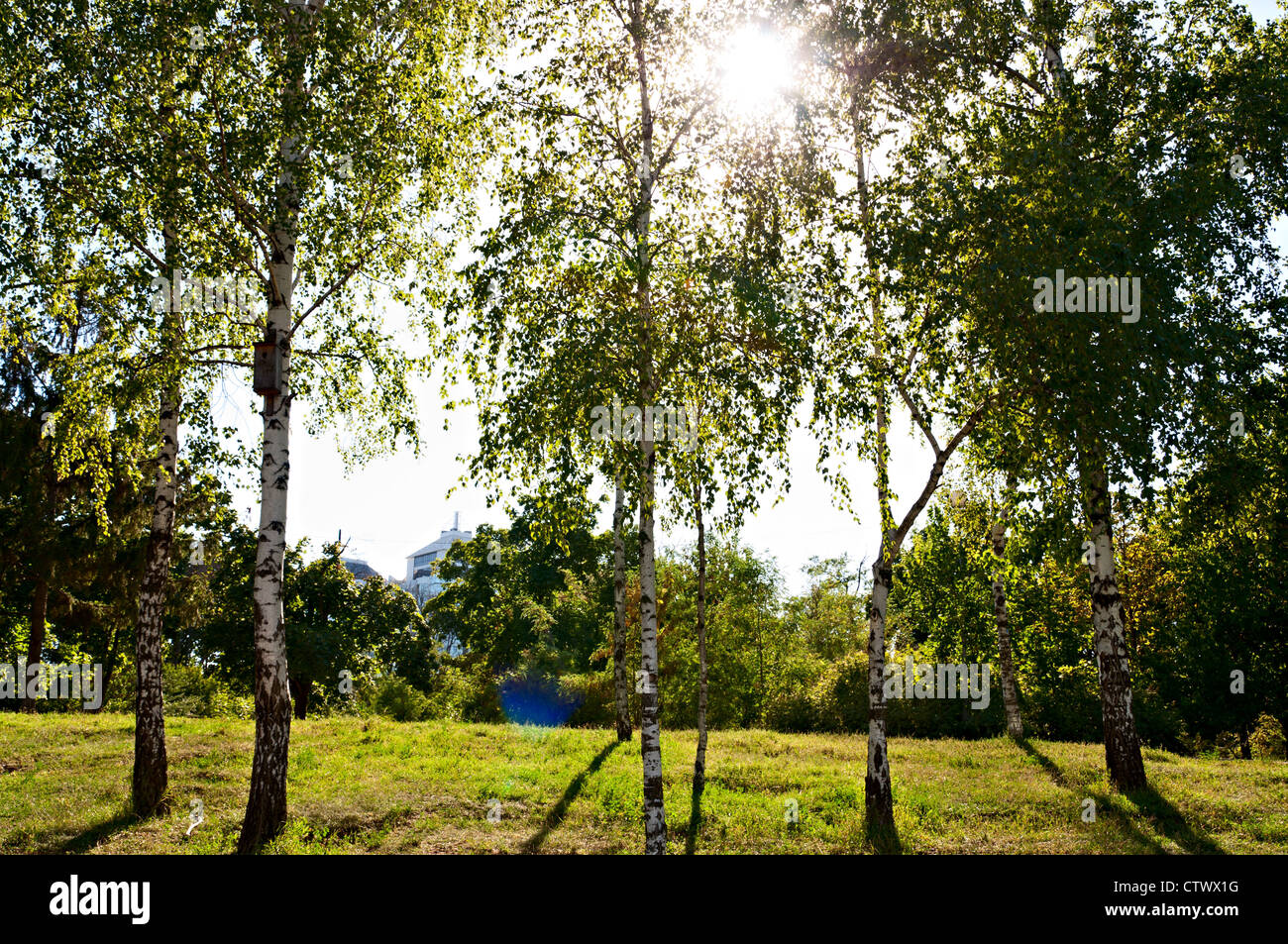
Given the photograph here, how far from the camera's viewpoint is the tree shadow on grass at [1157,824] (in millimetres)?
10490

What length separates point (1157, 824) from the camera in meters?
11.7

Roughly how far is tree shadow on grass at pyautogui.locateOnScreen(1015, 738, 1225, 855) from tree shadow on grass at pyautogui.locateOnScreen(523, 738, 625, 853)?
8.41 metres

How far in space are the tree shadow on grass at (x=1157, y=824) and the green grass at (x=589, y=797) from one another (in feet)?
0.16

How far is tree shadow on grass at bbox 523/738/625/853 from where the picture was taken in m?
11.2

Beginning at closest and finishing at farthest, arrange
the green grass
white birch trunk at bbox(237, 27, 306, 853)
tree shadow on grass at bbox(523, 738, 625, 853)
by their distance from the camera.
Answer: white birch trunk at bbox(237, 27, 306, 853)
the green grass
tree shadow on grass at bbox(523, 738, 625, 853)

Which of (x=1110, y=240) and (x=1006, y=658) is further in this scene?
(x=1006, y=658)

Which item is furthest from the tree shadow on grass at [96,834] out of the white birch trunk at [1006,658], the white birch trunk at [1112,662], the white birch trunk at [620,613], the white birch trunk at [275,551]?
the white birch trunk at [1006,658]

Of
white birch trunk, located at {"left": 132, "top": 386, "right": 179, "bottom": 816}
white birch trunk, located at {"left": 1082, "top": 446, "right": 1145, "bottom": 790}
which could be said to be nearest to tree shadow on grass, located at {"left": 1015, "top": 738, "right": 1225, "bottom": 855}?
white birch trunk, located at {"left": 1082, "top": 446, "right": 1145, "bottom": 790}

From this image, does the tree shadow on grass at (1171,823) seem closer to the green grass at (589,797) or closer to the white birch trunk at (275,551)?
the green grass at (589,797)

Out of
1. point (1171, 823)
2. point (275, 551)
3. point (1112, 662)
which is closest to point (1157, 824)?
point (1171, 823)

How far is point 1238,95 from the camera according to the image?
1353cm

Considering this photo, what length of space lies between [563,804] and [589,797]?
627 millimetres

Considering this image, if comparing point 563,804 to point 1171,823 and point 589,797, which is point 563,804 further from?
point 1171,823

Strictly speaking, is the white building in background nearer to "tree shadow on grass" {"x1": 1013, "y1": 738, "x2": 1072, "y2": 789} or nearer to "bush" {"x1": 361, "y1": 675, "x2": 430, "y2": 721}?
"bush" {"x1": 361, "y1": 675, "x2": 430, "y2": 721}
